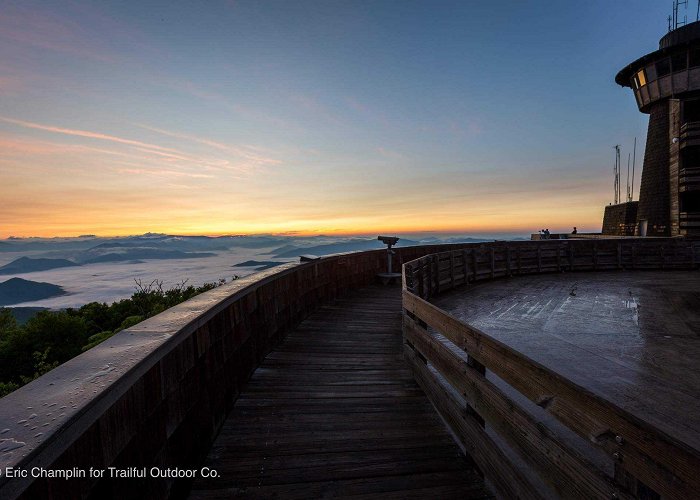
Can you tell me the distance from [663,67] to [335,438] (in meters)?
37.4

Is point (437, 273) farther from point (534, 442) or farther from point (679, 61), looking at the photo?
point (679, 61)

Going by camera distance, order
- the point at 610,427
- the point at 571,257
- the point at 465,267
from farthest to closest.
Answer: the point at 571,257
the point at 465,267
the point at 610,427

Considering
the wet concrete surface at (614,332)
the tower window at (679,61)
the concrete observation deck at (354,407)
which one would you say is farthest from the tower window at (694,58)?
the concrete observation deck at (354,407)

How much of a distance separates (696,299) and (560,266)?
768 cm

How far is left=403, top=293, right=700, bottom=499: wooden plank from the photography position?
138 centimetres

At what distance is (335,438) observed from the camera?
149 inches

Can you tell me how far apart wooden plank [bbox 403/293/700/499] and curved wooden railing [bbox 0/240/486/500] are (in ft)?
7.86

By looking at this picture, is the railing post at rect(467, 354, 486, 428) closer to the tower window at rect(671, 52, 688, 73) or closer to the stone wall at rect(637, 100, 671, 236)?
the stone wall at rect(637, 100, 671, 236)

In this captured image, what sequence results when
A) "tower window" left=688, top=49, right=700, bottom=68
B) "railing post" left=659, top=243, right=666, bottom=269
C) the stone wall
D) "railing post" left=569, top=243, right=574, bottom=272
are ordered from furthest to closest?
the stone wall < "tower window" left=688, top=49, right=700, bottom=68 < "railing post" left=659, top=243, right=666, bottom=269 < "railing post" left=569, top=243, right=574, bottom=272

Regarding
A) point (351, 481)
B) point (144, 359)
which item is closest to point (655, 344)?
point (351, 481)

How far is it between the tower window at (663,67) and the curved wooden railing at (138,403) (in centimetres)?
3664

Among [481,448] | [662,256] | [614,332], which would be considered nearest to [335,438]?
[481,448]

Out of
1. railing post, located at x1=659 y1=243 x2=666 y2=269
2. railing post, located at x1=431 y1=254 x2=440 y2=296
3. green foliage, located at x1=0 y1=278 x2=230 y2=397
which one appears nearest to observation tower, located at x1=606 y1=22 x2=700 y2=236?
railing post, located at x1=659 y1=243 x2=666 y2=269

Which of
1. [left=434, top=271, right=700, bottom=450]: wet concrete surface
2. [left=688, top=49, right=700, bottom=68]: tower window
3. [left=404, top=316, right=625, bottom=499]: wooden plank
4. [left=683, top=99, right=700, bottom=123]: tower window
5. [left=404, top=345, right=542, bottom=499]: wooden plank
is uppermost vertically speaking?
[left=688, top=49, right=700, bottom=68]: tower window
